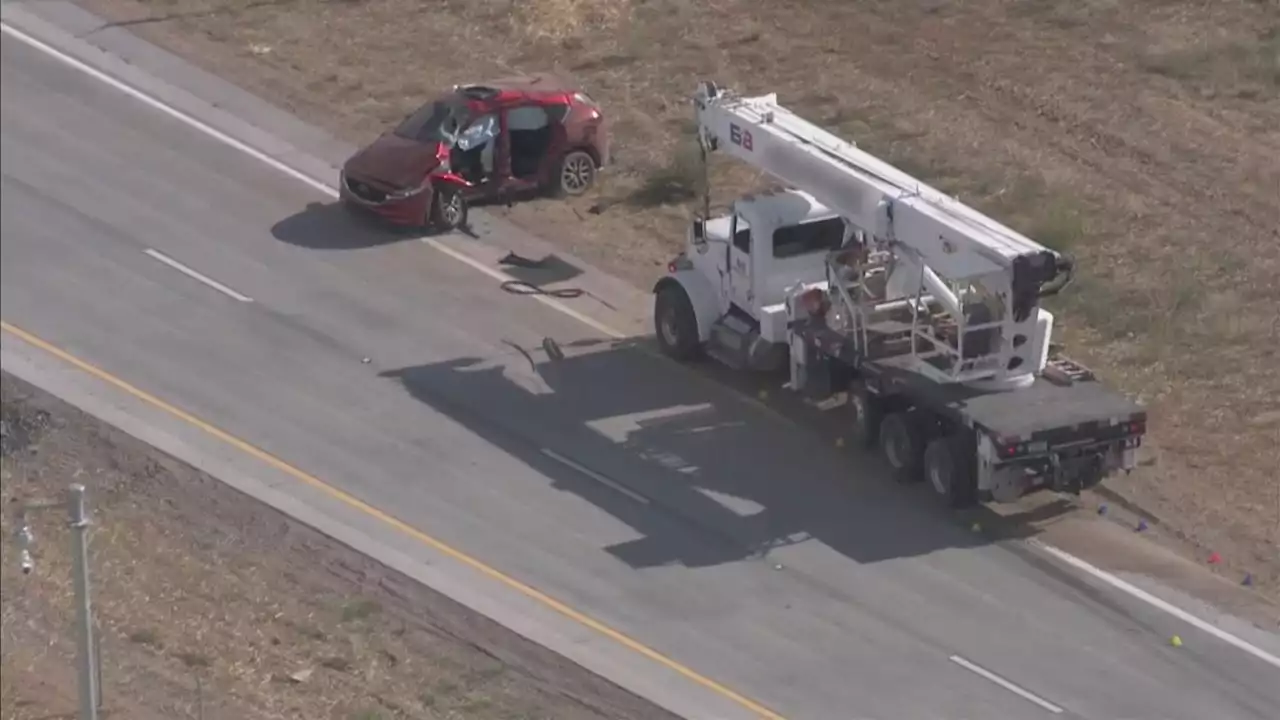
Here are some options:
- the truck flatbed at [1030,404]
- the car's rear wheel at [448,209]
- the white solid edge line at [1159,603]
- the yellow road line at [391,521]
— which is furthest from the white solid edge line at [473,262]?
the yellow road line at [391,521]

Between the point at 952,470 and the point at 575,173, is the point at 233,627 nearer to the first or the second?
the point at 952,470

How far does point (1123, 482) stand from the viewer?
25531 mm

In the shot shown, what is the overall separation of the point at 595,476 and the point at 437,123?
324 inches

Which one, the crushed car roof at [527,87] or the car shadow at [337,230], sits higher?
the crushed car roof at [527,87]

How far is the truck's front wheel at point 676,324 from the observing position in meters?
28.0

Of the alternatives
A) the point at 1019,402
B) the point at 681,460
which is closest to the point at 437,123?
the point at 681,460

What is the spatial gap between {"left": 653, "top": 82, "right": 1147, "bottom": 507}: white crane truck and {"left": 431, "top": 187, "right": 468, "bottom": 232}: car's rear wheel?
4.60 m

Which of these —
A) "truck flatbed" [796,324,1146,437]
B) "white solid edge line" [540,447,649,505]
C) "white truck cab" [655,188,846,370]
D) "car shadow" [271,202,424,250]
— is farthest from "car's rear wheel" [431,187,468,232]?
"truck flatbed" [796,324,1146,437]

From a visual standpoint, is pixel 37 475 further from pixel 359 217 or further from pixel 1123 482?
pixel 1123 482

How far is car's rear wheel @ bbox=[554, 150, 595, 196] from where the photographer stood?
3331 cm

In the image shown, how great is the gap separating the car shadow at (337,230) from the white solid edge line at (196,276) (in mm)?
1451

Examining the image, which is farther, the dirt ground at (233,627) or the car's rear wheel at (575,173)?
the car's rear wheel at (575,173)

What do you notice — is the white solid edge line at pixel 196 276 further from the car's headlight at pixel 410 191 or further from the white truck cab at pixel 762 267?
the white truck cab at pixel 762 267

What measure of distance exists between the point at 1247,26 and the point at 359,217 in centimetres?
1451
